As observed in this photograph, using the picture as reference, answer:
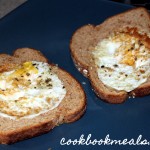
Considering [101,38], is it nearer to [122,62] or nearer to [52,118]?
[122,62]

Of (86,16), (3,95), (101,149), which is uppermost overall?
(86,16)

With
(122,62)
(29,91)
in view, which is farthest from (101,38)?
(29,91)

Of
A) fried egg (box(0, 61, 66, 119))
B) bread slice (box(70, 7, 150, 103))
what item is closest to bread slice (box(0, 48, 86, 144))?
fried egg (box(0, 61, 66, 119))

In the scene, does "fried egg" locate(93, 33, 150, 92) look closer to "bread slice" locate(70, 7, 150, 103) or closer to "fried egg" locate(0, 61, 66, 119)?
"bread slice" locate(70, 7, 150, 103)

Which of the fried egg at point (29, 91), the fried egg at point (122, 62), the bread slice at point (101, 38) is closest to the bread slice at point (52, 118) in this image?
the fried egg at point (29, 91)

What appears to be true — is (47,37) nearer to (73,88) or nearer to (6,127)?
(73,88)

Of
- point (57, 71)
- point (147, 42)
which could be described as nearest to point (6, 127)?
point (57, 71)
